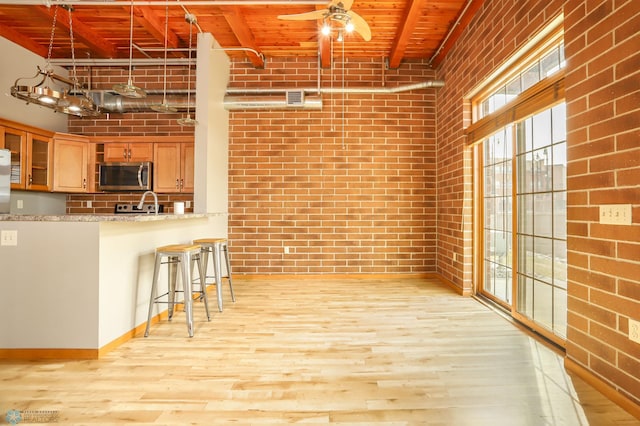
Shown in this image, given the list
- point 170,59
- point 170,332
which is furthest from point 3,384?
point 170,59

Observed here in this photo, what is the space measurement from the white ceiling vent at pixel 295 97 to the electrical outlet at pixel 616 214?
421cm

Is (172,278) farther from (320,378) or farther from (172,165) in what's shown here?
(172,165)

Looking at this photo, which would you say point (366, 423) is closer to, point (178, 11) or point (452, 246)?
point (452, 246)

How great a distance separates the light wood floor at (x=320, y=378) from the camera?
1869 mm

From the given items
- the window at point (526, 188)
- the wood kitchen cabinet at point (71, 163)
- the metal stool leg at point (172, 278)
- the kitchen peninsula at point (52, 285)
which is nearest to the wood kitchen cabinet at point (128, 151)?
the wood kitchen cabinet at point (71, 163)

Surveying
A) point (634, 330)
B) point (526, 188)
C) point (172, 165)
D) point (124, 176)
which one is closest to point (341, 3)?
point (526, 188)

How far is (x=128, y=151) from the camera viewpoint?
5238 millimetres

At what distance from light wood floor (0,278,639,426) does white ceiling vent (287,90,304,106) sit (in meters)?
3.38

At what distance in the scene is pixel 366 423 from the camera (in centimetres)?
179

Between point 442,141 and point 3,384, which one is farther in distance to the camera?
point 442,141

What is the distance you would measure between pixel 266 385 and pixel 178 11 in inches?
180

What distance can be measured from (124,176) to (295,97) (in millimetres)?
3011

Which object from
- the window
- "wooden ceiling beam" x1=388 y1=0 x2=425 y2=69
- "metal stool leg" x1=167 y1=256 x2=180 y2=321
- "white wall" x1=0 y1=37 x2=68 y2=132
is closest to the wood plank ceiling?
"wooden ceiling beam" x1=388 y1=0 x2=425 y2=69

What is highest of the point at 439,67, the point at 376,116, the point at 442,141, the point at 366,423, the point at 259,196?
the point at 439,67
